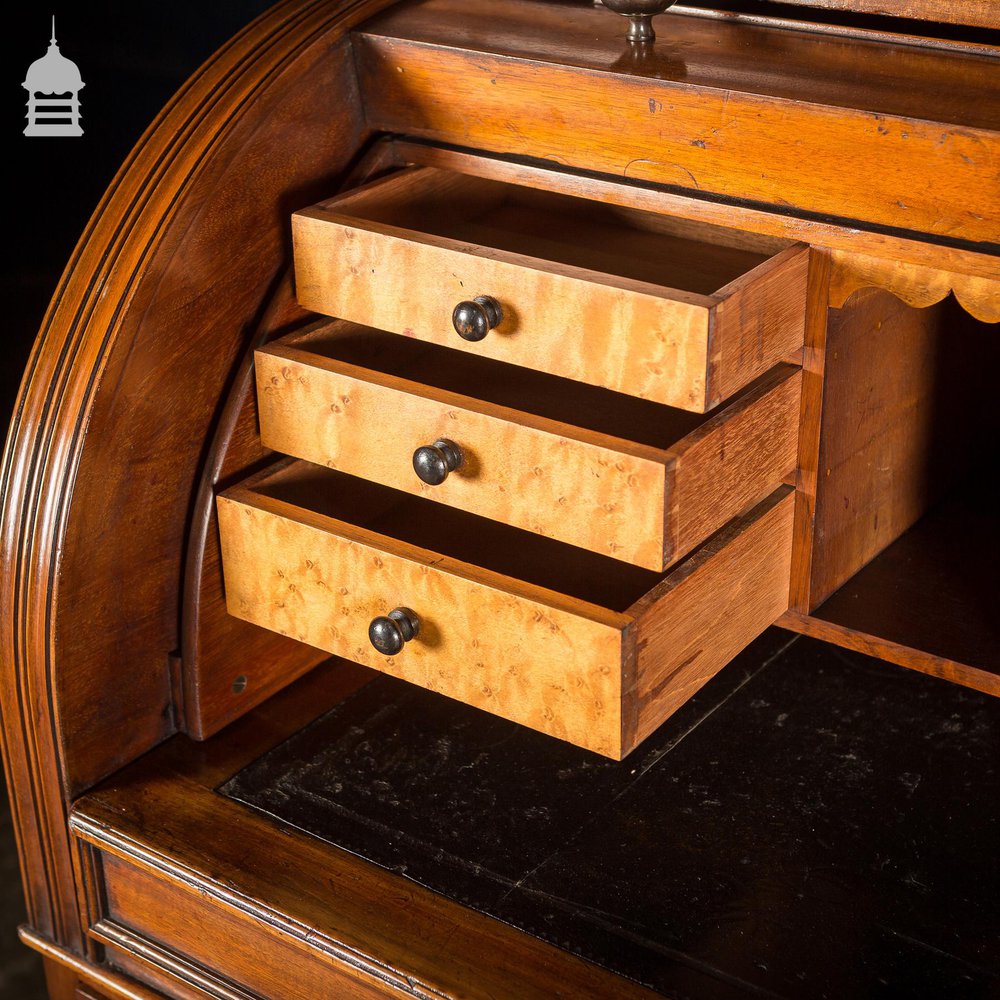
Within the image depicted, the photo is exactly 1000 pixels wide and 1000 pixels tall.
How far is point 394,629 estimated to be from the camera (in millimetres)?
1193

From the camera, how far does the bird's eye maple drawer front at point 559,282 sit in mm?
1069

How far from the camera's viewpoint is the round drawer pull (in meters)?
1.15

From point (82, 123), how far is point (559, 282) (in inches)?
30.6

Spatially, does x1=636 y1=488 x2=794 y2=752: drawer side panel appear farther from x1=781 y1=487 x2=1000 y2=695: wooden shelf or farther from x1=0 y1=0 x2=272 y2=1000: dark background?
x1=0 y1=0 x2=272 y2=1000: dark background

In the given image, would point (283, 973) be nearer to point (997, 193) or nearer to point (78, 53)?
point (997, 193)

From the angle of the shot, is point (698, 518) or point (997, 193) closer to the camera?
point (997, 193)

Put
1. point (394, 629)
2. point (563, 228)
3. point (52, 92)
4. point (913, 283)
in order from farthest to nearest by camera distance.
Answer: point (52, 92), point (563, 228), point (394, 629), point (913, 283)

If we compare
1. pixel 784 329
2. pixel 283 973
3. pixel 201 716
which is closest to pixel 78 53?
pixel 201 716

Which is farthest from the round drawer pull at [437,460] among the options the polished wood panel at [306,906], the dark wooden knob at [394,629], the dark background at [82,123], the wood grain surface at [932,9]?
the dark background at [82,123]

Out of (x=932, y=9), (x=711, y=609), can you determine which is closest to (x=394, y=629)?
(x=711, y=609)

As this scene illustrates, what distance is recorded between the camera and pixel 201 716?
1.36 meters


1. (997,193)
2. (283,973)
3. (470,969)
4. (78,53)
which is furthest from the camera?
(78,53)

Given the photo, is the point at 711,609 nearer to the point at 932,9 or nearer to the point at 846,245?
the point at 846,245

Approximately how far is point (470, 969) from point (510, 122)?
0.67m
